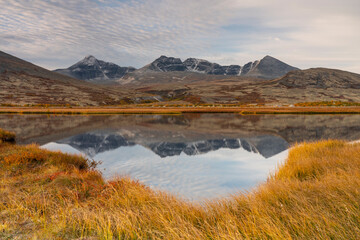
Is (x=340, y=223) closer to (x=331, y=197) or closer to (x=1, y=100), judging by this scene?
(x=331, y=197)

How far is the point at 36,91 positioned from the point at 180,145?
444 feet

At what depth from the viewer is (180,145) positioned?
928 inches

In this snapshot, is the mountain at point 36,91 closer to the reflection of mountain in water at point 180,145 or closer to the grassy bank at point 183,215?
the reflection of mountain in water at point 180,145

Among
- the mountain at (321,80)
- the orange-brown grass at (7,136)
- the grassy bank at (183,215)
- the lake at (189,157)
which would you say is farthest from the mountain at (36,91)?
the mountain at (321,80)

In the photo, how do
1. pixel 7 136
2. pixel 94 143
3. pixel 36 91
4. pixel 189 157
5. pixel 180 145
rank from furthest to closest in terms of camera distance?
pixel 36 91
pixel 94 143
pixel 180 145
pixel 7 136
pixel 189 157

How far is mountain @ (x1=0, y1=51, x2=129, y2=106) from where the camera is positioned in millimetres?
113188

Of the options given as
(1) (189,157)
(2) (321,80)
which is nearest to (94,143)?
(1) (189,157)

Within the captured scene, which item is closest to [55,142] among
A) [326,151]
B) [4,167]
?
[4,167]

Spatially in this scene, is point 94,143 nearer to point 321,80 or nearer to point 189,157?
point 189,157

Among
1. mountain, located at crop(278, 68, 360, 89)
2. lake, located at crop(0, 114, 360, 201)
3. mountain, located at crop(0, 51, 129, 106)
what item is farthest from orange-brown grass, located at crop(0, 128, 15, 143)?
mountain, located at crop(278, 68, 360, 89)

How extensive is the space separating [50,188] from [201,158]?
445 inches

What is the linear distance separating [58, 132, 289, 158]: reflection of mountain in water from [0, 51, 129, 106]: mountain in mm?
92962

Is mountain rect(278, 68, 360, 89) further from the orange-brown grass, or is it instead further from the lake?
the orange-brown grass

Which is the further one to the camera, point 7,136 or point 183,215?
point 7,136
